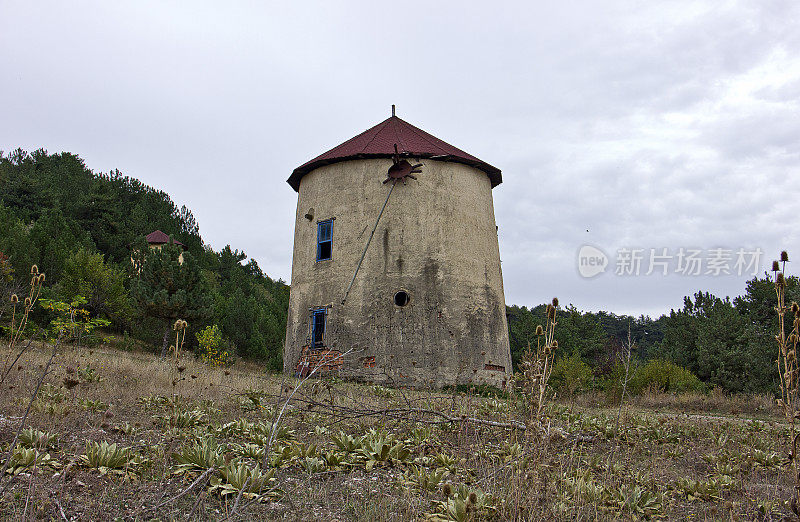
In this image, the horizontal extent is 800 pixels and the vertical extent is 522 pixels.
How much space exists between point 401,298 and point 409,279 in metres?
0.56

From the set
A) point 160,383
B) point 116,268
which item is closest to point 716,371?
point 160,383

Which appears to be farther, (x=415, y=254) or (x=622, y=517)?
(x=415, y=254)

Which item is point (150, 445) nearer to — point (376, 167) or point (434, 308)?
point (434, 308)

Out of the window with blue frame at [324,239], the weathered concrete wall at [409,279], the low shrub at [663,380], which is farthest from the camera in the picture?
the low shrub at [663,380]

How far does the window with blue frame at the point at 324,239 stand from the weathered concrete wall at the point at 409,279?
0.68 feet

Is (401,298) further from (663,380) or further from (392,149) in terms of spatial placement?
(663,380)

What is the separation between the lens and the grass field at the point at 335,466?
14.0ft

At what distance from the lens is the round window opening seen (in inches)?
639

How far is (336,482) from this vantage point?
203 inches

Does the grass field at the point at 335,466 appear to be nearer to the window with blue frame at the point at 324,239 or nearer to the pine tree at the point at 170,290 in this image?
the window with blue frame at the point at 324,239

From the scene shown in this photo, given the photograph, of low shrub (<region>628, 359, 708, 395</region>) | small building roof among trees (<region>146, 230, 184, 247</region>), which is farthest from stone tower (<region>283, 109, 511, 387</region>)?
small building roof among trees (<region>146, 230, 184, 247</region>)

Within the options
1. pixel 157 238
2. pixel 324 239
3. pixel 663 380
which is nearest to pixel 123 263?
pixel 157 238

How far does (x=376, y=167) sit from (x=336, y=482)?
42.5 ft

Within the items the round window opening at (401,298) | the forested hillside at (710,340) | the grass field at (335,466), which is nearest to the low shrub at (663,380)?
the forested hillside at (710,340)
